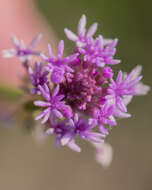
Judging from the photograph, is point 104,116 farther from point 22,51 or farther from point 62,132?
point 22,51

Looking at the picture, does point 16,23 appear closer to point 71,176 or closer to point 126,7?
point 126,7

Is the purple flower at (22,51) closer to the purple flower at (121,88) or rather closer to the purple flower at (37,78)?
the purple flower at (37,78)

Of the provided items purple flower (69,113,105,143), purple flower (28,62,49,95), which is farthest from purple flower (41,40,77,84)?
purple flower (69,113,105,143)

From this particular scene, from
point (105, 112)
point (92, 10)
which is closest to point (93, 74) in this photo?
point (105, 112)

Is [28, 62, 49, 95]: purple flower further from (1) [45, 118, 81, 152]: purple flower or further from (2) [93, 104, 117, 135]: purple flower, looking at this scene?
(2) [93, 104, 117, 135]: purple flower

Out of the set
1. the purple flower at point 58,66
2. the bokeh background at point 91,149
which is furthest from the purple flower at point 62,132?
the bokeh background at point 91,149
